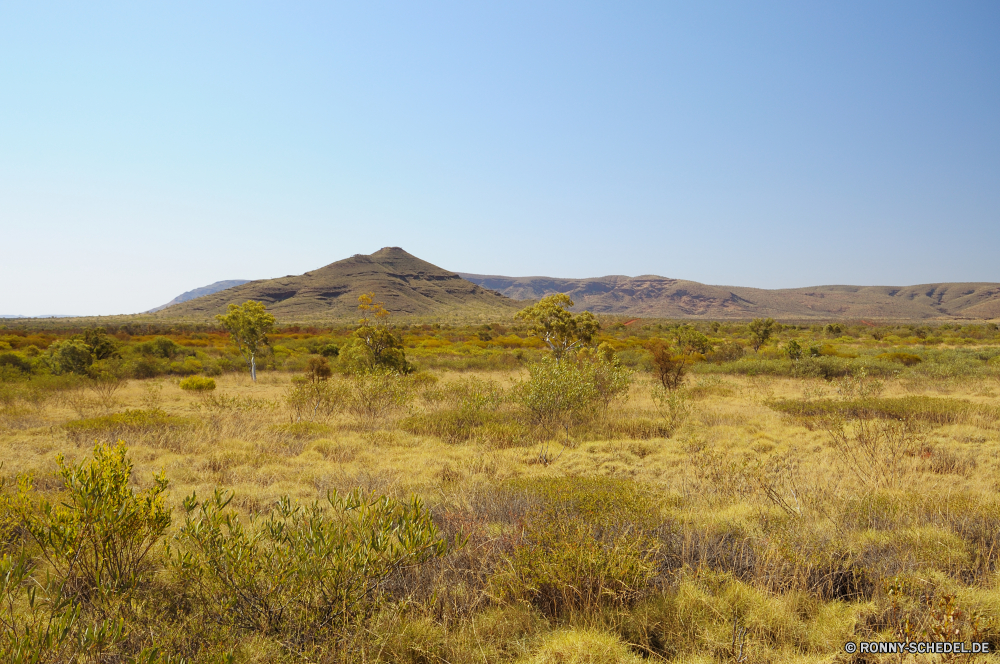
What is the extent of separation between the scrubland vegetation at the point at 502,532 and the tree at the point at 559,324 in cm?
640

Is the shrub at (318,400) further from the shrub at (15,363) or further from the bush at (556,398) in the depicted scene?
the shrub at (15,363)

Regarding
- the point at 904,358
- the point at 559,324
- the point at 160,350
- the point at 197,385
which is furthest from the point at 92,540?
the point at 904,358

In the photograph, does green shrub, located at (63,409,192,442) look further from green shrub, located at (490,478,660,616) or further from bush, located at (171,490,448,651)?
green shrub, located at (490,478,660,616)

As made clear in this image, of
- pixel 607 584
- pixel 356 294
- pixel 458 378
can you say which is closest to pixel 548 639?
pixel 607 584

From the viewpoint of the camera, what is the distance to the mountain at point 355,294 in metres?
98.4

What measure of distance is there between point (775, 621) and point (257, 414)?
12341 millimetres

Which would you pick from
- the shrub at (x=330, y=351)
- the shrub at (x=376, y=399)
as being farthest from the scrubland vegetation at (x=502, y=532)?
the shrub at (x=330, y=351)

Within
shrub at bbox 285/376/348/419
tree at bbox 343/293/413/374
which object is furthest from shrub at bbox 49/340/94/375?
shrub at bbox 285/376/348/419

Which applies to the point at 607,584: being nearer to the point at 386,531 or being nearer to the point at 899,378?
the point at 386,531

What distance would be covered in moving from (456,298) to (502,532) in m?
122

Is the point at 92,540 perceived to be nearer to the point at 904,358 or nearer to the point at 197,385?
the point at 197,385

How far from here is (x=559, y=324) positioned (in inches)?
731

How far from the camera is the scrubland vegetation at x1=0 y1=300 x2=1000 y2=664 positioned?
313 centimetres

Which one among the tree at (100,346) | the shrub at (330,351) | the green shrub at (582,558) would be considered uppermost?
the tree at (100,346)
